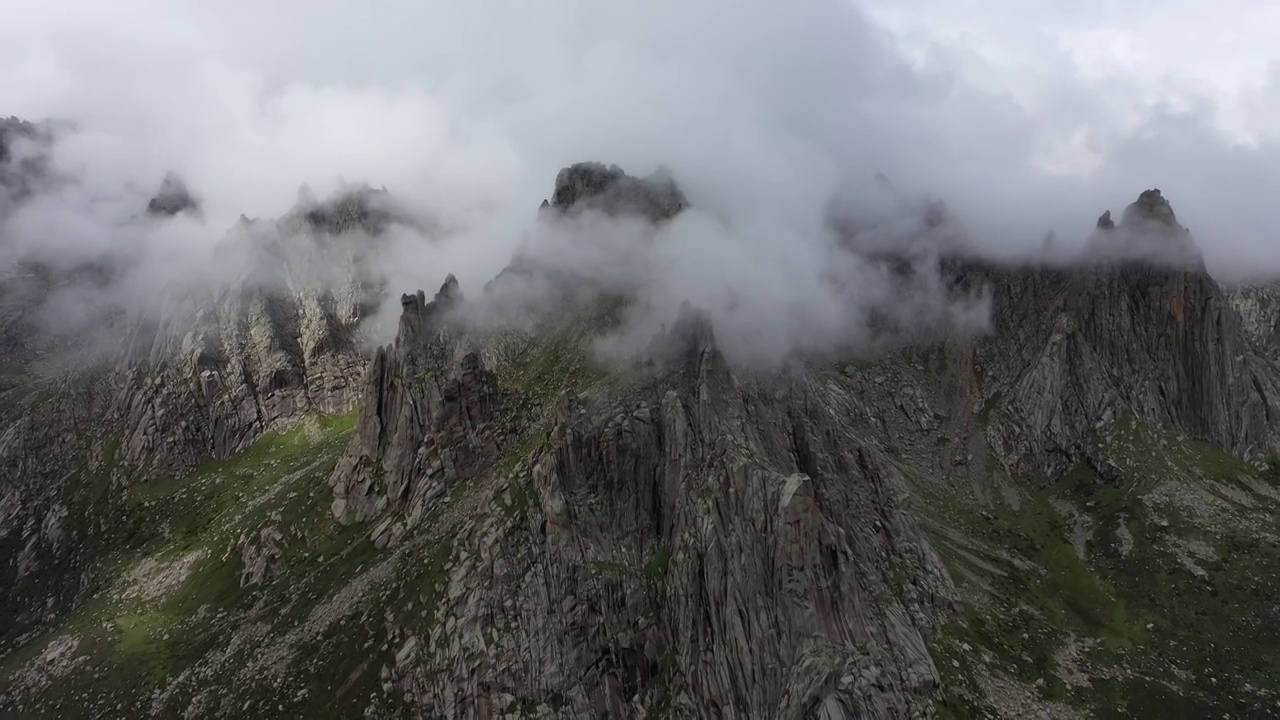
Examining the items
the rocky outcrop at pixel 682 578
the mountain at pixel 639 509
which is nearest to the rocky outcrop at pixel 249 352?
the mountain at pixel 639 509

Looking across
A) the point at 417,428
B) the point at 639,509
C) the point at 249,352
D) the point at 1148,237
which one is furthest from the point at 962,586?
the point at 249,352

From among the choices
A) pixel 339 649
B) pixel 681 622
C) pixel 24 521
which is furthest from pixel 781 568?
pixel 24 521

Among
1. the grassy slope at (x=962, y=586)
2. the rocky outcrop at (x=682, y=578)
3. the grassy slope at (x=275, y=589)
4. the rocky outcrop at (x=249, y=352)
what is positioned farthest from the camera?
the rocky outcrop at (x=249, y=352)

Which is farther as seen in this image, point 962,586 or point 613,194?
point 613,194

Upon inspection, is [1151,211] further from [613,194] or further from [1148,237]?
[613,194]

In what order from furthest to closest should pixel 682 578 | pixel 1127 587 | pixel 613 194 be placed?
pixel 613 194 < pixel 1127 587 < pixel 682 578

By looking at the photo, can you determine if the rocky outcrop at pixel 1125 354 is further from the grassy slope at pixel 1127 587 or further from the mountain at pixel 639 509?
the grassy slope at pixel 1127 587

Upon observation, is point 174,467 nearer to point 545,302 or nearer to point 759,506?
point 545,302

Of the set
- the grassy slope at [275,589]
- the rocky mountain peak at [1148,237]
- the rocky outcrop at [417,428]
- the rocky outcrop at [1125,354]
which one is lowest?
the grassy slope at [275,589]
